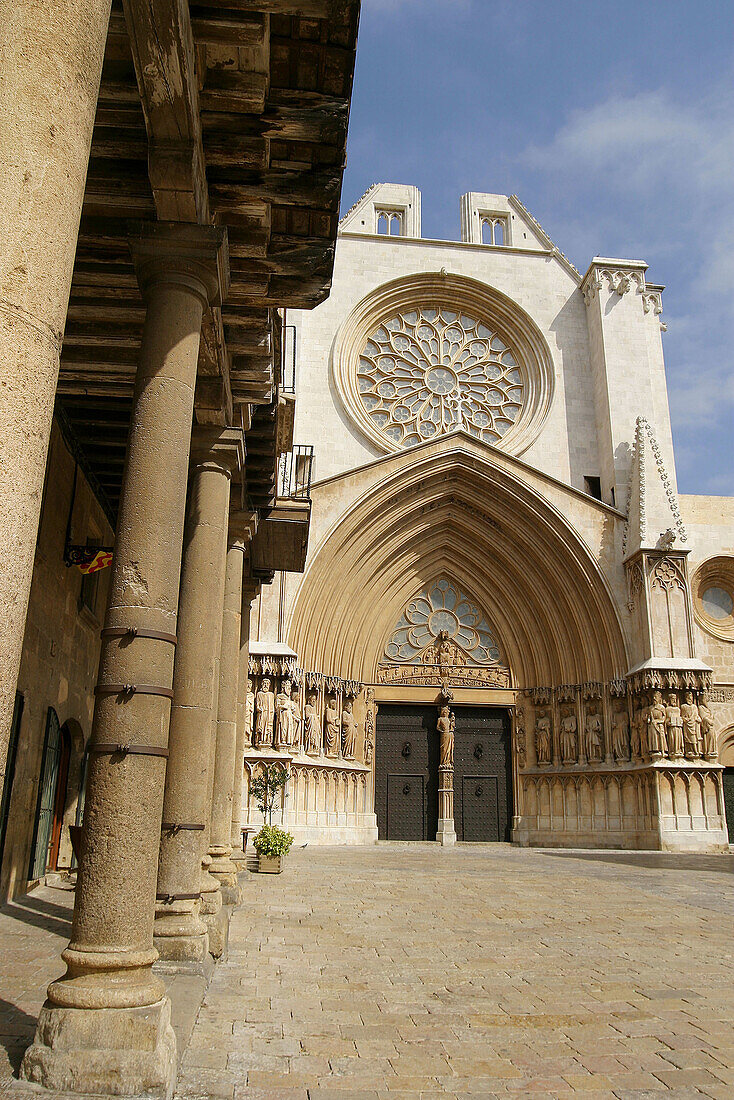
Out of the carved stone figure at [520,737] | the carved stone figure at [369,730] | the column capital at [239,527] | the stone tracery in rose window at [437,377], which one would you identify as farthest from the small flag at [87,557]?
the stone tracery in rose window at [437,377]

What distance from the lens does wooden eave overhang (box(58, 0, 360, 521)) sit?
449cm

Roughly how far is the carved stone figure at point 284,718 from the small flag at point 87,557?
8.50 metres

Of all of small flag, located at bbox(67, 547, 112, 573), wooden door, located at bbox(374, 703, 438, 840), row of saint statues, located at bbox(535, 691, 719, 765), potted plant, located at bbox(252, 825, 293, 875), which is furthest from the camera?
wooden door, located at bbox(374, 703, 438, 840)

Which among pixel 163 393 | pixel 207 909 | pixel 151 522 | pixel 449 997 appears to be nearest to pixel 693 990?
pixel 449 997

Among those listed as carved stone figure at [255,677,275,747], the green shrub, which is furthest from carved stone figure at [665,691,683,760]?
the green shrub

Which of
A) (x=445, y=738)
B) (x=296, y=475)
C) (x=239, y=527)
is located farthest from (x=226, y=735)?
(x=445, y=738)

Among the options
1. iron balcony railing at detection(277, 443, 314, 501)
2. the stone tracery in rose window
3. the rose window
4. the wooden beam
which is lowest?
the wooden beam

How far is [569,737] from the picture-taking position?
68.4 ft

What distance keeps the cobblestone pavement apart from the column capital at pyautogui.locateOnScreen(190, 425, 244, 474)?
4.08 metres

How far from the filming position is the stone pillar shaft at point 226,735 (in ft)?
Result: 27.8

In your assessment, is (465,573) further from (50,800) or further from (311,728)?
(50,800)

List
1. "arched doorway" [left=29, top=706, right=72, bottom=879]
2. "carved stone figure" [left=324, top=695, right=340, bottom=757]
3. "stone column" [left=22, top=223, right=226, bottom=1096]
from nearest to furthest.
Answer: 1. "stone column" [left=22, top=223, right=226, bottom=1096]
2. "arched doorway" [left=29, top=706, right=72, bottom=879]
3. "carved stone figure" [left=324, top=695, right=340, bottom=757]

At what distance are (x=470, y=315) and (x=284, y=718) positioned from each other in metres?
14.7

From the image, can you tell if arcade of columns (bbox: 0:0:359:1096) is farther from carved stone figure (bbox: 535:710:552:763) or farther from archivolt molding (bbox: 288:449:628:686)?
carved stone figure (bbox: 535:710:552:763)
